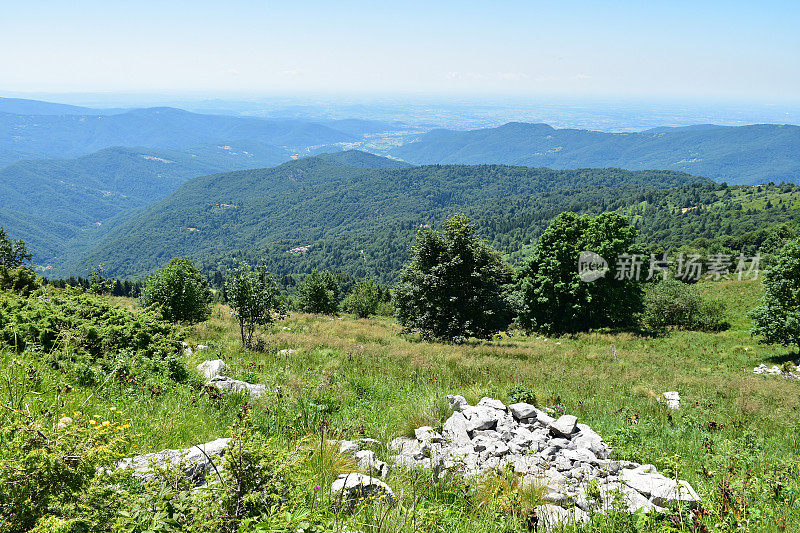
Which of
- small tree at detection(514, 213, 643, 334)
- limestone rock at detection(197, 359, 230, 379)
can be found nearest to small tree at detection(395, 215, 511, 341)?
limestone rock at detection(197, 359, 230, 379)

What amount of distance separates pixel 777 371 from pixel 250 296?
82.9 feet

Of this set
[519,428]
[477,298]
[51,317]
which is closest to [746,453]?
[519,428]

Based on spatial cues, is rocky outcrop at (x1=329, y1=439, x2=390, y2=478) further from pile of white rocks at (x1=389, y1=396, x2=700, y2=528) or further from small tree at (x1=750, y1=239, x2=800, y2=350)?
small tree at (x1=750, y1=239, x2=800, y2=350)

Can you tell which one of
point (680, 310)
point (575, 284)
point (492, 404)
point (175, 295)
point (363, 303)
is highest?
point (492, 404)

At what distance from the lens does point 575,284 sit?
1194 inches

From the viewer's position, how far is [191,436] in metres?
4.82

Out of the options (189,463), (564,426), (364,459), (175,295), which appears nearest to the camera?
(189,463)

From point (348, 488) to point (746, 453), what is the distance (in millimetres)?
6293

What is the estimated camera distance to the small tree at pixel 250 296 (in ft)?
40.9

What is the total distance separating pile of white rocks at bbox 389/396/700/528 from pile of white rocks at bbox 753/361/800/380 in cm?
1954

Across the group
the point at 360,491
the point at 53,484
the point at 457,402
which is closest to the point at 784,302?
the point at 457,402

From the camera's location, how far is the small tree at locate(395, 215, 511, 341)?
20188mm

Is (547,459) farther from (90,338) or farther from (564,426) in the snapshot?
(90,338)

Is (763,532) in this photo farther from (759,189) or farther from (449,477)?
(759,189)
